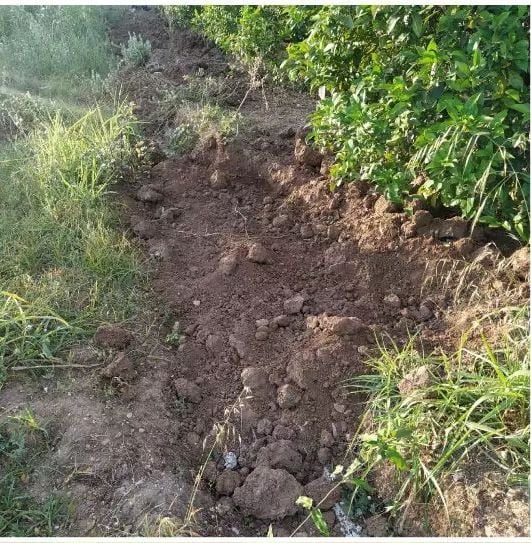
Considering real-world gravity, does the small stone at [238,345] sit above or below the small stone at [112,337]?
below

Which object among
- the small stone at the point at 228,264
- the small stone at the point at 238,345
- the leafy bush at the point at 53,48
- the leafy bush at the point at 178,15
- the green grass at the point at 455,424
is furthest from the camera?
the leafy bush at the point at 178,15

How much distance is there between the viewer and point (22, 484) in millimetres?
2344

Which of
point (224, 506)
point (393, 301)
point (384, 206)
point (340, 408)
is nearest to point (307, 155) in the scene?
point (384, 206)

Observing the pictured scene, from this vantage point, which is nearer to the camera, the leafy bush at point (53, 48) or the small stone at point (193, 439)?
the small stone at point (193, 439)

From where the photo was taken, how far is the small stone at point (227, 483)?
7.72 ft

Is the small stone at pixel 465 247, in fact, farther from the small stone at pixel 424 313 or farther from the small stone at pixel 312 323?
the small stone at pixel 312 323

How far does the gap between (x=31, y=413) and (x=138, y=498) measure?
Answer: 63 centimetres

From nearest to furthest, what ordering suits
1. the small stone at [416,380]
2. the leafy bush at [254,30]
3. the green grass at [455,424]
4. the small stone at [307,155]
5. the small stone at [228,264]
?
the green grass at [455,424] → the small stone at [416,380] → the small stone at [228,264] → the small stone at [307,155] → the leafy bush at [254,30]

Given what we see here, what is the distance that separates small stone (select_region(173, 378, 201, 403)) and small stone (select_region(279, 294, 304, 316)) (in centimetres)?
60

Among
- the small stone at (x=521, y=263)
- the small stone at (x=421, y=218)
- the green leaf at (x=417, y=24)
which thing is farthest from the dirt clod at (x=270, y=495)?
the green leaf at (x=417, y=24)

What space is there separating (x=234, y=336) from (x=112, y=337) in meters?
0.58

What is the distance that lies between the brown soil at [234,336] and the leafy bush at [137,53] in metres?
1.85

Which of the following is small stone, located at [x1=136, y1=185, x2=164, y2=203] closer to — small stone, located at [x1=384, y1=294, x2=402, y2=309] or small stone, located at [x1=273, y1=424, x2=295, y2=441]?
small stone, located at [x1=384, y1=294, x2=402, y2=309]

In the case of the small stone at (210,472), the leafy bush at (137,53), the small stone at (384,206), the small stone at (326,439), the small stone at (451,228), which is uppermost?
the leafy bush at (137,53)
